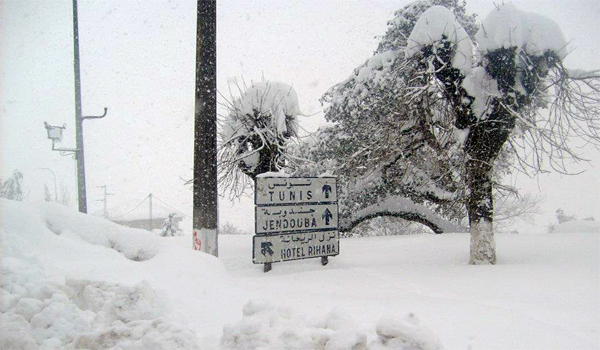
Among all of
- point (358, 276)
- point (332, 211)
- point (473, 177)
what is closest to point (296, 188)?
point (332, 211)

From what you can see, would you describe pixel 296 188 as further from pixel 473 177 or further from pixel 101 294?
pixel 101 294

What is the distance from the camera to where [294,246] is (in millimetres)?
9039

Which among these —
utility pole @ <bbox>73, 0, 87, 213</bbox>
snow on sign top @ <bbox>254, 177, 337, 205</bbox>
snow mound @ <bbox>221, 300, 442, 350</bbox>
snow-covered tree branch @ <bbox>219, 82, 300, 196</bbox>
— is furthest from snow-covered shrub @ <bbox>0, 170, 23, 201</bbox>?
snow mound @ <bbox>221, 300, 442, 350</bbox>

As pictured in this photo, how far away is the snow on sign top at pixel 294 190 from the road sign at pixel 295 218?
0.13 metres

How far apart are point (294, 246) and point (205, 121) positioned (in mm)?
3515

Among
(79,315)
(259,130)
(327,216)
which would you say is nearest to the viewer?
(79,315)

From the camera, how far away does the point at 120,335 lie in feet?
9.86

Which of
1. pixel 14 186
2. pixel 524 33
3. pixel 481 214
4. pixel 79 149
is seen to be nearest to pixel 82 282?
pixel 481 214

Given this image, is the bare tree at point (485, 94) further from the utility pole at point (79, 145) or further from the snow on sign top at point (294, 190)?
the utility pole at point (79, 145)

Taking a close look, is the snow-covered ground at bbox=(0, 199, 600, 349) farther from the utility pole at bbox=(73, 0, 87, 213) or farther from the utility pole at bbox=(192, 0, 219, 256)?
the utility pole at bbox=(73, 0, 87, 213)

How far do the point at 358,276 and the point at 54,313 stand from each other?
17.3 feet

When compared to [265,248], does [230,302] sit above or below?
above

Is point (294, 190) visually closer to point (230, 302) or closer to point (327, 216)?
point (327, 216)

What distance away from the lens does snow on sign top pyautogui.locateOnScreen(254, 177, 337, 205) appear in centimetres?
869
